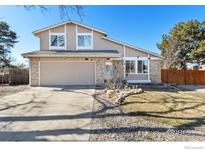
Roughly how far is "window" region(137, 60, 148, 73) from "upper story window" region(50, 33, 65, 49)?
19.6 ft

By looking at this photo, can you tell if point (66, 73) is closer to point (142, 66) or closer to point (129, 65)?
point (129, 65)

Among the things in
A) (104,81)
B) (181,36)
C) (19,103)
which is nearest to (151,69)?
(104,81)

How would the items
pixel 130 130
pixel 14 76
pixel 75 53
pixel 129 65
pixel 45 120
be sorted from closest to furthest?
pixel 130 130 < pixel 45 120 < pixel 75 53 < pixel 129 65 < pixel 14 76

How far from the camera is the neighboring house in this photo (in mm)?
14906

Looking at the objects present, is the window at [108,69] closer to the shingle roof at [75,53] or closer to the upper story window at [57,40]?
the shingle roof at [75,53]

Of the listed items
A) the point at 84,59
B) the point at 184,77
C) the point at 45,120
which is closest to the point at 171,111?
the point at 45,120

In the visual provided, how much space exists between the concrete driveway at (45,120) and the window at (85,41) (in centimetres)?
859

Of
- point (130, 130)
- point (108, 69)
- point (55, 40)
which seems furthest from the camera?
point (55, 40)

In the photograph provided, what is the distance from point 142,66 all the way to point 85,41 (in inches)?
189

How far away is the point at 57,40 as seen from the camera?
16.3 m

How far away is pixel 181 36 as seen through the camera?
24172 millimetres

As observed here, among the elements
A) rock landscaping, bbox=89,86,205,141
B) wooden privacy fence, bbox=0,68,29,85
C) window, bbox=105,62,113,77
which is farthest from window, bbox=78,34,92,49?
rock landscaping, bbox=89,86,205,141

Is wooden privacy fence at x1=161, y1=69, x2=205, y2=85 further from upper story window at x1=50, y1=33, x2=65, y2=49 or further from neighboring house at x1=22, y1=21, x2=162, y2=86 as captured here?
upper story window at x1=50, y1=33, x2=65, y2=49
